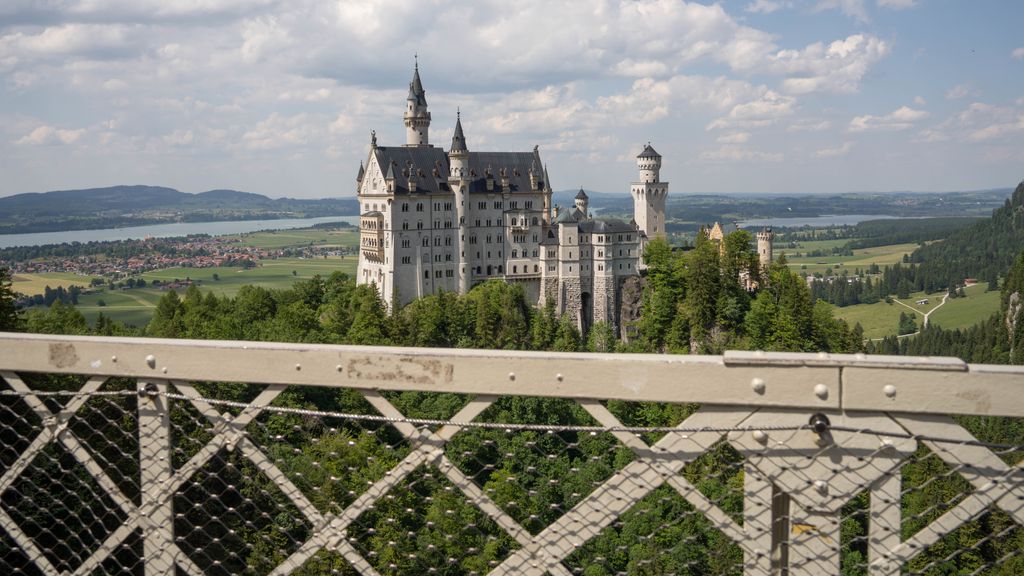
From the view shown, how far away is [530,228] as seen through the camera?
60500mm

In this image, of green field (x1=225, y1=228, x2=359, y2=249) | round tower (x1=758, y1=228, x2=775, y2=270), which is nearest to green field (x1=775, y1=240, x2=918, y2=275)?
green field (x1=225, y1=228, x2=359, y2=249)

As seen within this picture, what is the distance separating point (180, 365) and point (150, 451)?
0.46m

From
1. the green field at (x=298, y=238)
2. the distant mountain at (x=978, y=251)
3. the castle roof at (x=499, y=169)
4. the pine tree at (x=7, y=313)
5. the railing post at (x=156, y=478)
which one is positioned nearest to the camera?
the railing post at (x=156, y=478)

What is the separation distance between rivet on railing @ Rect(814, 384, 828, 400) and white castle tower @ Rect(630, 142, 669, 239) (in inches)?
2614

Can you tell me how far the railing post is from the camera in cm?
386

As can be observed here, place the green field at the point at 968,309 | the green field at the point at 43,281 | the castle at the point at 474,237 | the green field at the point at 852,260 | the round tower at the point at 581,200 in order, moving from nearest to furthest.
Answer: the castle at the point at 474,237 → the round tower at the point at 581,200 → the green field at the point at 43,281 → the green field at the point at 968,309 → the green field at the point at 852,260

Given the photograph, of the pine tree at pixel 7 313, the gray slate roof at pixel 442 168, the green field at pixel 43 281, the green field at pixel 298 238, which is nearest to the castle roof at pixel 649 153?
the gray slate roof at pixel 442 168

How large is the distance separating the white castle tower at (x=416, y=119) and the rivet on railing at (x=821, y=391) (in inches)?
2488

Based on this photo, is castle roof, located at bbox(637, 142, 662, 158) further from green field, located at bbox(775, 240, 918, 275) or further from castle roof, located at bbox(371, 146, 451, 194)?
green field, located at bbox(775, 240, 918, 275)

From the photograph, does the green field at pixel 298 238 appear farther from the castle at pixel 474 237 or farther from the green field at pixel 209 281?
the castle at pixel 474 237

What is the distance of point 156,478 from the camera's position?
3.88 m

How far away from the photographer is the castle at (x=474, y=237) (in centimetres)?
5700

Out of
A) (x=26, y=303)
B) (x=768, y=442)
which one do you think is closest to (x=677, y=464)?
(x=768, y=442)

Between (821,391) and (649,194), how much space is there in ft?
220
